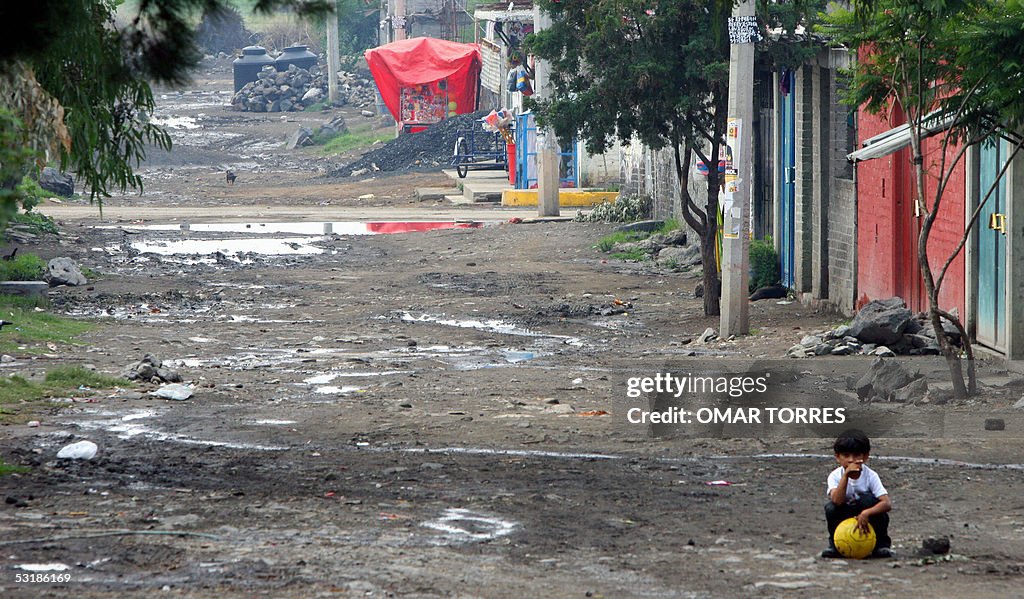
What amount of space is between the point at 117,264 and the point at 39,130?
590 inches

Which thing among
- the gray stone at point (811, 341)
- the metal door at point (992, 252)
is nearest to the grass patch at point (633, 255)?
the gray stone at point (811, 341)

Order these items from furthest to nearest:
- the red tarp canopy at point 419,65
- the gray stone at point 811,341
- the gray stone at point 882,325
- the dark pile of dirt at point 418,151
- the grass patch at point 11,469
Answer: the red tarp canopy at point 419,65 → the dark pile of dirt at point 418,151 → the gray stone at point 811,341 → the gray stone at point 882,325 → the grass patch at point 11,469

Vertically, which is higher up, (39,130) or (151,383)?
(39,130)

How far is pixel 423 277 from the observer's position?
21.7 m

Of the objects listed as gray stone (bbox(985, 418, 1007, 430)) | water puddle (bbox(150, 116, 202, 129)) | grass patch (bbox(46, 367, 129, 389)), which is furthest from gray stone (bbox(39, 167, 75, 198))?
gray stone (bbox(985, 418, 1007, 430))

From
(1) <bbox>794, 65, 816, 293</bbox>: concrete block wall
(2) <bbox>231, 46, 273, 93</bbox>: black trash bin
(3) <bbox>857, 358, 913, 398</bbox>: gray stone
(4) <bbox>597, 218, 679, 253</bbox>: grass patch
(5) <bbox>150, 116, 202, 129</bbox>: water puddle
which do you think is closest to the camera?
(3) <bbox>857, 358, 913, 398</bbox>: gray stone

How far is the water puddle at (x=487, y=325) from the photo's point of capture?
15805 mm

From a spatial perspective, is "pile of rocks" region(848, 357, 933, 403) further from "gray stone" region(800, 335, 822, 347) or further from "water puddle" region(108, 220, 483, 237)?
"water puddle" region(108, 220, 483, 237)

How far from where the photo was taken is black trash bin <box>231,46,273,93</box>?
2781 inches

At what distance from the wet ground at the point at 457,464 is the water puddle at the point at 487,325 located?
64mm

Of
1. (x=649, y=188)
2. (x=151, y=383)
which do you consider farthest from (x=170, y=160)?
(x=151, y=383)

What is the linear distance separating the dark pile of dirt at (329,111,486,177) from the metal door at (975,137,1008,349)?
108 ft

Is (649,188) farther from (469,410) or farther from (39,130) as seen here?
(39,130)

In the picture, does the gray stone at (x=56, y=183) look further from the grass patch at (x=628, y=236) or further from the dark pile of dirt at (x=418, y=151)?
the grass patch at (x=628, y=236)
